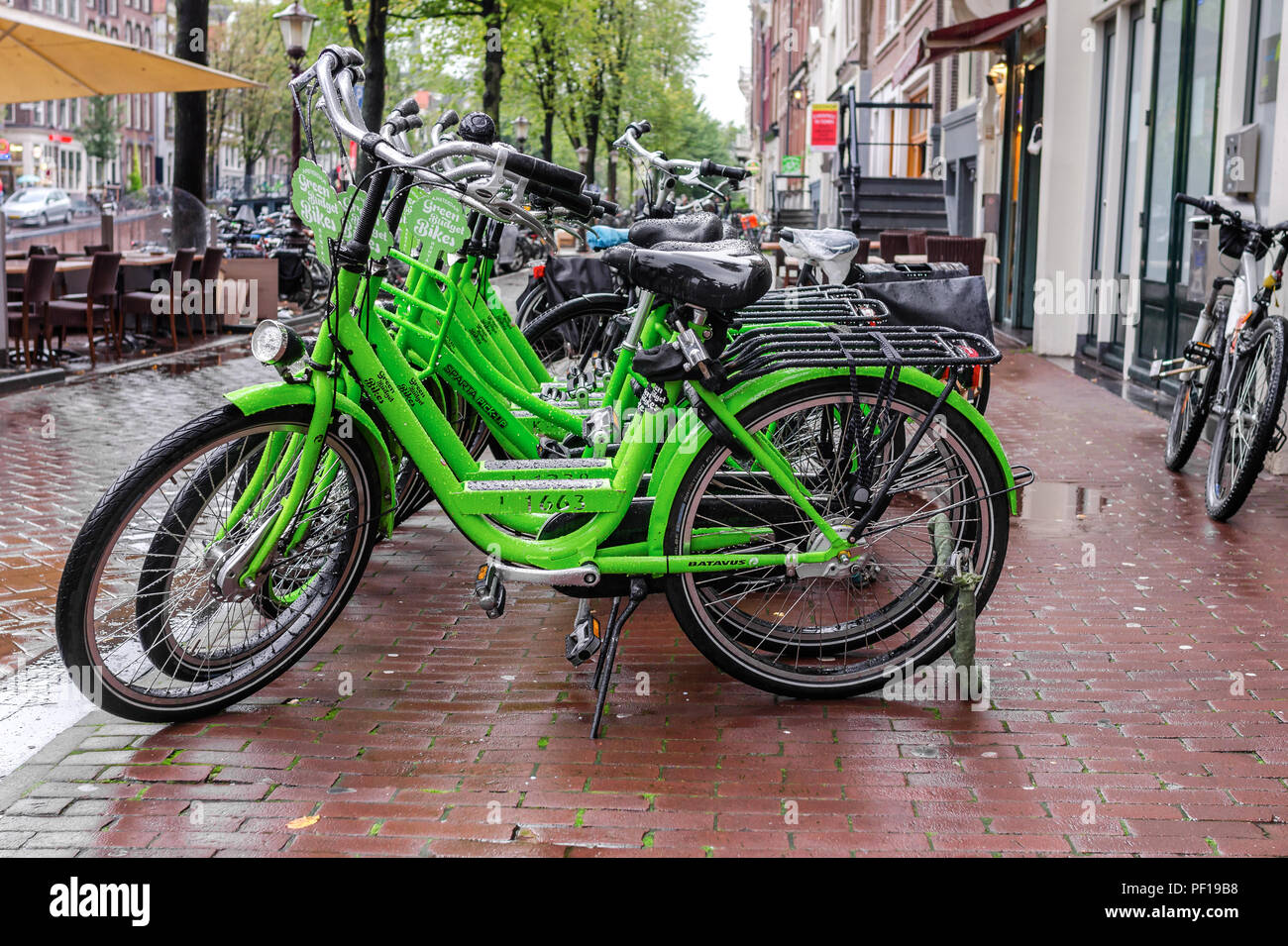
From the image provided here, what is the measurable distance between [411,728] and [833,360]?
5.17ft

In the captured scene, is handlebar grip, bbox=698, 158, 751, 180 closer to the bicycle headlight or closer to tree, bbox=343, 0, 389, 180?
the bicycle headlight

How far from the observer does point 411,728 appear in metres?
3.78

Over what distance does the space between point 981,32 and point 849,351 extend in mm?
12717

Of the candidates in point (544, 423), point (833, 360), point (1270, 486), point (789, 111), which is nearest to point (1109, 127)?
point (1270, 486)

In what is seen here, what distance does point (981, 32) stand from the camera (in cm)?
1520

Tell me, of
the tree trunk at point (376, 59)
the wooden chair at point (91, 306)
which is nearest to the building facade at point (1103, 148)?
the tree trunk at point (376, 59)

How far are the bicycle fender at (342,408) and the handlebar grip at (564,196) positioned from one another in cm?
80

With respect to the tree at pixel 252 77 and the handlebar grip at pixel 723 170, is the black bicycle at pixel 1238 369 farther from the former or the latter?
the tree at pixel 252 77

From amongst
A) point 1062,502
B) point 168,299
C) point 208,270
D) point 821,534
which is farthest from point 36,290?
point 821,534

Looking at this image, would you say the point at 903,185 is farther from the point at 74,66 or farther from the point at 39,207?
Result: the point at 39,207

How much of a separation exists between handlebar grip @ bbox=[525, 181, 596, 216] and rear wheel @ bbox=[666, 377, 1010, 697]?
0.78m

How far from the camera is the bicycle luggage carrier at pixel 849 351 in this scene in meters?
3.76

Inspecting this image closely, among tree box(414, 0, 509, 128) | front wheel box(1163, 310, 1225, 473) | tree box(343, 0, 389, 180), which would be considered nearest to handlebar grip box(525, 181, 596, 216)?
front wheel box(1163, 310, 1225, 473)

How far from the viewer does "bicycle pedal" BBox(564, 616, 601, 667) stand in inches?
152
